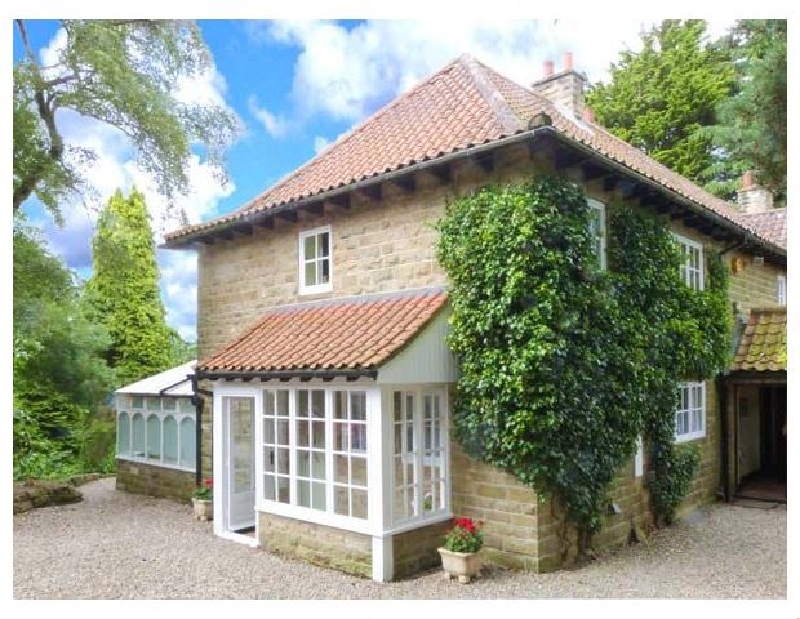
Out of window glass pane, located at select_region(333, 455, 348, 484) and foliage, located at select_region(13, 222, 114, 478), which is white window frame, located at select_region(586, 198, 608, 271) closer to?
window glass pane, located at select_region(333, 455, 348, 484)

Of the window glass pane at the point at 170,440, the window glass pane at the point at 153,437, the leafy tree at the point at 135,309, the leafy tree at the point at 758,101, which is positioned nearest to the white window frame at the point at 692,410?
the leafy tree at the point at 758,101

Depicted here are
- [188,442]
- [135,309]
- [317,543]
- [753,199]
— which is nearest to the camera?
[317,543]

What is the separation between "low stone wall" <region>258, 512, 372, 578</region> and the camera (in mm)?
6672

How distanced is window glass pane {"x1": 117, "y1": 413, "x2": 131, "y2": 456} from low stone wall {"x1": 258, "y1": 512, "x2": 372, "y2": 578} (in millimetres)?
5166

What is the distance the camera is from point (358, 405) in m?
6.96

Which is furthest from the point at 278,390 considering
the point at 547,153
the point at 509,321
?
the point at 547,153

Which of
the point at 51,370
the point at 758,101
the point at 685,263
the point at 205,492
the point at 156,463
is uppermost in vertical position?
the point at 758,101

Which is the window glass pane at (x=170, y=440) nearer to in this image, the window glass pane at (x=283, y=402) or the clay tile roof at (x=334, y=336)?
the clay tile roof at (x=334, y=336)

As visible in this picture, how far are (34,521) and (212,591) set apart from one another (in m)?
4.54

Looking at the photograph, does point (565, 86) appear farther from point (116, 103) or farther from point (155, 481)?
point (155, 481)

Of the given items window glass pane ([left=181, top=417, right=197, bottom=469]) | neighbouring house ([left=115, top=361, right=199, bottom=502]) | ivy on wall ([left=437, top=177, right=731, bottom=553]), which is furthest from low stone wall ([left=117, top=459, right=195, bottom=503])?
ivy on wall ([left=437, top=177, right=731, bottom=553])

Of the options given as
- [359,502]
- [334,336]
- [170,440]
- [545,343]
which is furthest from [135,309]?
[545,343]

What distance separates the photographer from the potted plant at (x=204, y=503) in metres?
9.41

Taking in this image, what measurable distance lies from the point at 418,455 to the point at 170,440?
585cm
